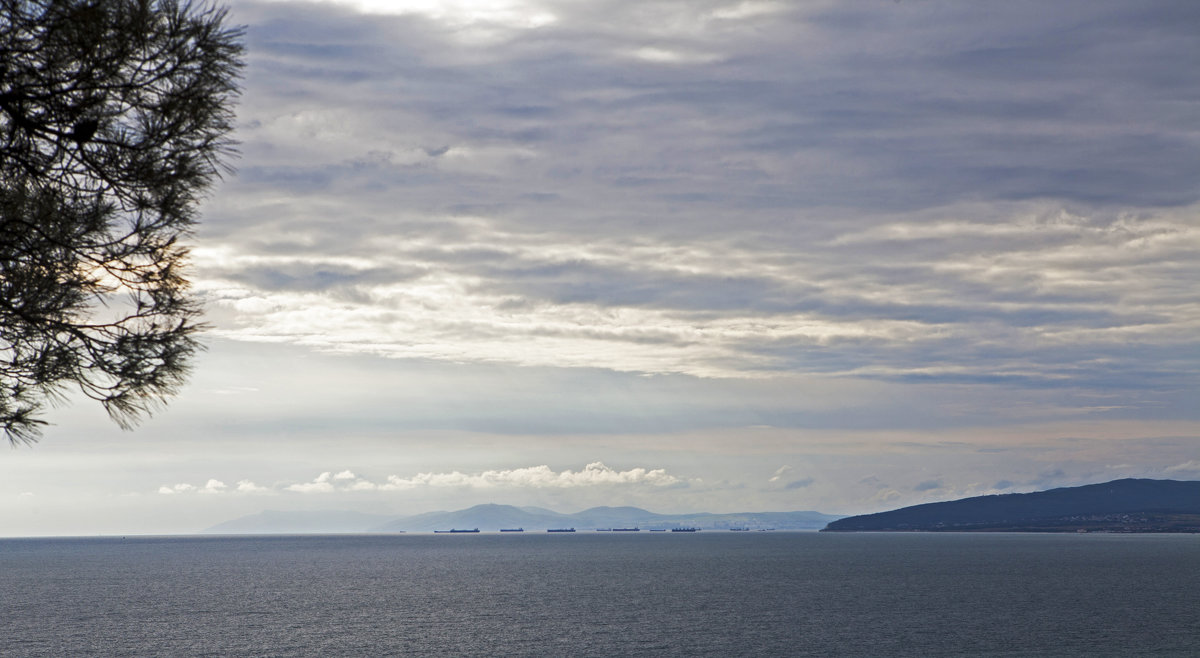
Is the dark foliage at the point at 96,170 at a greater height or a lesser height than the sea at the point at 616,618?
greater

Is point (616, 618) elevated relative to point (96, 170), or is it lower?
lower

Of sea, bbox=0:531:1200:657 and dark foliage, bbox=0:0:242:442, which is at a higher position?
dark foliage, bbox=0:0:242:442

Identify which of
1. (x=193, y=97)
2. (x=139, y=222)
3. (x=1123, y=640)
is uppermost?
(x=193, y=97)

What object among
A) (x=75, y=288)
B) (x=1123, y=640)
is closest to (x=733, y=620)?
(x=1123, y=640)

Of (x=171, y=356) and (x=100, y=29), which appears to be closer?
(x=100, y=29)

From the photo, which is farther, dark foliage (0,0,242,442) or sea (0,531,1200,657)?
sea (0,531,1200,657)

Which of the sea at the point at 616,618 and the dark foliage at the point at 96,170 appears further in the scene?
the sea at the point at 616,618

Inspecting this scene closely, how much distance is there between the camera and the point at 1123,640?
99125 millimetres

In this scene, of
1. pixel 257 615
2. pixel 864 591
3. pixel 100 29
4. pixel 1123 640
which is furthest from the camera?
pixel 864 591

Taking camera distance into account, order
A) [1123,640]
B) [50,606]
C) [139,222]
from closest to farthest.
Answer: [139,222], [1123,640], [50,606]

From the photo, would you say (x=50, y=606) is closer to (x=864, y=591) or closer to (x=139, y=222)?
(x=864, y=591)

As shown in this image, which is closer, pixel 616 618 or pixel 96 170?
pixel 96 170

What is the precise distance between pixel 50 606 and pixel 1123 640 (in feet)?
461

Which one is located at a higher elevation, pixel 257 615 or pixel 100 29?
pixel 100 29
